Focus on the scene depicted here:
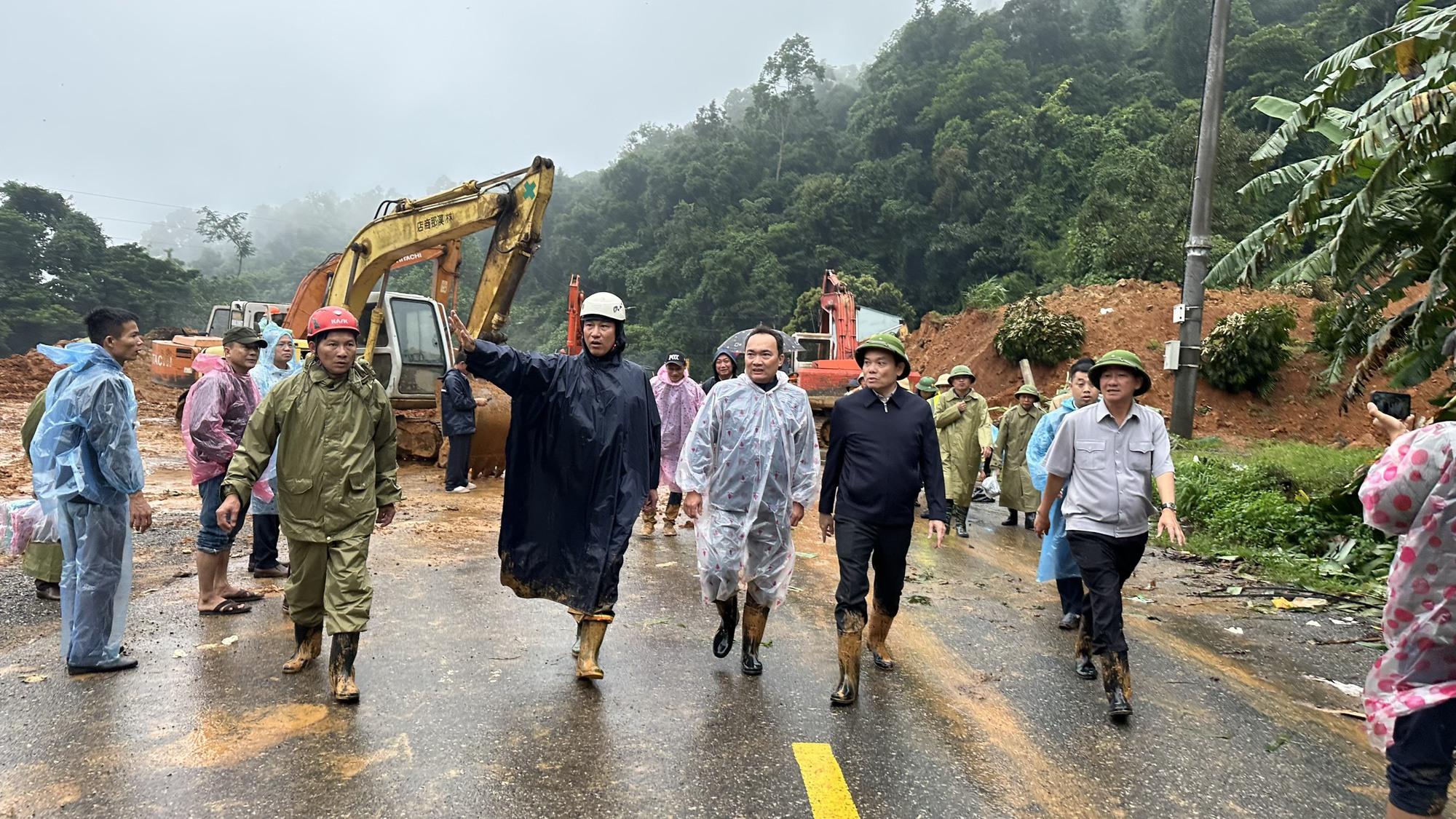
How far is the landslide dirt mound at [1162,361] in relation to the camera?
14812 millimetres

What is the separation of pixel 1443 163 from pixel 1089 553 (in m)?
5.74

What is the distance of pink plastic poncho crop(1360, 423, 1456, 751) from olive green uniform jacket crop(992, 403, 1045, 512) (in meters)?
6.73

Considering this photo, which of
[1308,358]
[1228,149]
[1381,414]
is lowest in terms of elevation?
[1381,414]

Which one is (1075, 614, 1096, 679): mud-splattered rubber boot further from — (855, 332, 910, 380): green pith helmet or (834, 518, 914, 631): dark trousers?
(855, 332, 910, 380): green pith helmet

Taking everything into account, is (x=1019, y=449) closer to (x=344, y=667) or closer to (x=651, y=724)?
(x=651, y=724)

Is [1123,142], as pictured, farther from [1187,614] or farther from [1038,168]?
[1187,614]

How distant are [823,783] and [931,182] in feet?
157

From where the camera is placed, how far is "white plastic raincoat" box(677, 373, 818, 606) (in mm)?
4355

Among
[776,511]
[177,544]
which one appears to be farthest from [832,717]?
[177,544]

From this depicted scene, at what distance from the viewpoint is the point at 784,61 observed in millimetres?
61844

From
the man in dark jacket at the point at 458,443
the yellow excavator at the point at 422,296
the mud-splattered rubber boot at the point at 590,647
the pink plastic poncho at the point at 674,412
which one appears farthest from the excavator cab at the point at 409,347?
the mud-splattered rubber boot at the point at 590,647

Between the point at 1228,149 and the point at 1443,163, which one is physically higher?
the point at 1228,149

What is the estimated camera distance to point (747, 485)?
4.37 m

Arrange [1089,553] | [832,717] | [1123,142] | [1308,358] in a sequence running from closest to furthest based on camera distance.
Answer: [832,717] < [1089,553] < [1308,358] < [1123,142]
